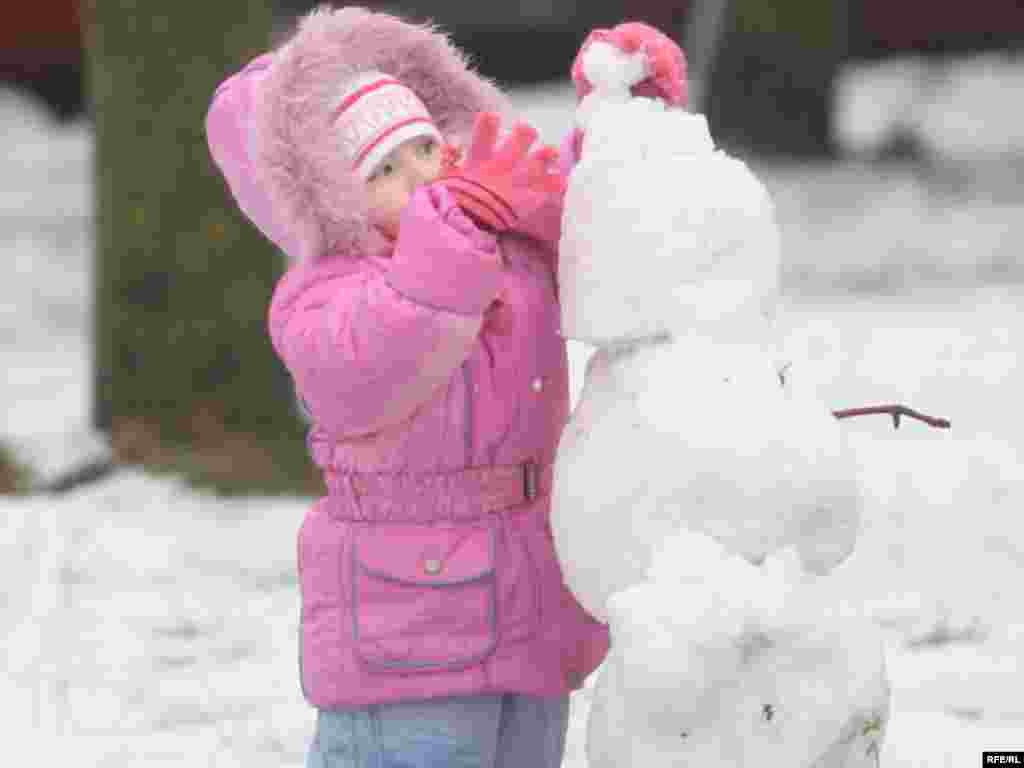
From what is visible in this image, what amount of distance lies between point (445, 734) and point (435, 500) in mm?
341

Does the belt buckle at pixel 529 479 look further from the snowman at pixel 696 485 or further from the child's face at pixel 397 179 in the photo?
the child's face at pixel 397 179

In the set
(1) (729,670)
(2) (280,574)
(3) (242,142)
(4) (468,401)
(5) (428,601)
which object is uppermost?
(3) (242,142)

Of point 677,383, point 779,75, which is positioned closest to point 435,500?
point 677,383

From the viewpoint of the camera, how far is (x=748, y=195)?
2.79 metres

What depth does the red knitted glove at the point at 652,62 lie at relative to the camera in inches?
116

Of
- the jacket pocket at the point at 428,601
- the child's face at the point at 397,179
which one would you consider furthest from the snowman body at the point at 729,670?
the child's face at the point at 397,179

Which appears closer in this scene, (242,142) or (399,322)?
(399,322)

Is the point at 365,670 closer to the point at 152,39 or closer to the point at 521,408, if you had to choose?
the point at 521,408

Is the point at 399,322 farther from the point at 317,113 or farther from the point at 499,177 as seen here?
the point at 317,113

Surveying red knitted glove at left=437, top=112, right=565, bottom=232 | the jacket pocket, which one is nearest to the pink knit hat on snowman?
red knitted glove at left=437, top=112, right=565, bottom=232

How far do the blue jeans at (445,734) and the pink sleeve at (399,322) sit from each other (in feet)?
1.40

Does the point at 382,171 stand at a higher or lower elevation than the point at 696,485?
higher

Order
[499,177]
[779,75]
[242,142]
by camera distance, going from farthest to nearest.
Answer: [779,75]
[242,142]
[499,177]

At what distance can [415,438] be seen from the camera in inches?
114
